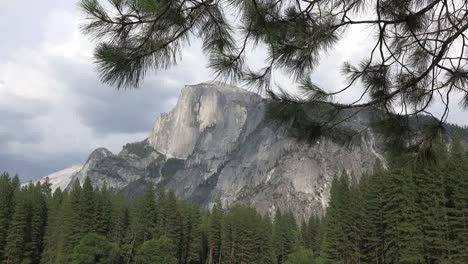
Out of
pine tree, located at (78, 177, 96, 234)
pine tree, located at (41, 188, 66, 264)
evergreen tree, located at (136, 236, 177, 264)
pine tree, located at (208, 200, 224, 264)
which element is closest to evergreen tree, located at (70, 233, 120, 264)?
evergreen tree, located at (136, 236, 177, 264)

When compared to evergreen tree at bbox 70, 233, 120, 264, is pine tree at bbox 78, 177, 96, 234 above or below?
above

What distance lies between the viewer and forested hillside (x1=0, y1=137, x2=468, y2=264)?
3431 cm

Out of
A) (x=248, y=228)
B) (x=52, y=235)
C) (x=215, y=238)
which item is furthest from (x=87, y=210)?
(x=215, y=238)

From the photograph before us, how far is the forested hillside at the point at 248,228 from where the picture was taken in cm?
3431

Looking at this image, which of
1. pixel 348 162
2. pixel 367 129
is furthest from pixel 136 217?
pixel 348 162

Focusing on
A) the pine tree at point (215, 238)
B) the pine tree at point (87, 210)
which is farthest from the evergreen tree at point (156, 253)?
the pine tree at point (215, 238)

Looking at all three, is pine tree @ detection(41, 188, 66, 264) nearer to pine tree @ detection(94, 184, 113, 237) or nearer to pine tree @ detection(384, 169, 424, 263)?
pine tree @ detection(94, 184, 113, 237)

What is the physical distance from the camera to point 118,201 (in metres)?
69.7

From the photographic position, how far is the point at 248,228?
67.6 metres

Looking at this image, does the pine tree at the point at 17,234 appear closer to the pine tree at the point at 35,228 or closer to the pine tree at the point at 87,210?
the pine tree at the point at 35,228

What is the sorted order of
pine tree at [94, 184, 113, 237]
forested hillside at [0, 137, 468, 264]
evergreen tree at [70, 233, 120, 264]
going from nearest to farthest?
1. forested hillside at [0, 137, 468, 264]
2. evergreen tree at [70, 233, 120, 264]
3. pine tree at [94, 184, 113, 237]

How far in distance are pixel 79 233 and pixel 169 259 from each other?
30.9 feet

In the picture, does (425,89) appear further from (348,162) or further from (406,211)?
(348,162)

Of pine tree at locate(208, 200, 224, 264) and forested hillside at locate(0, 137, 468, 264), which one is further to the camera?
pine tree at locate(208, 200, 224, 264)
